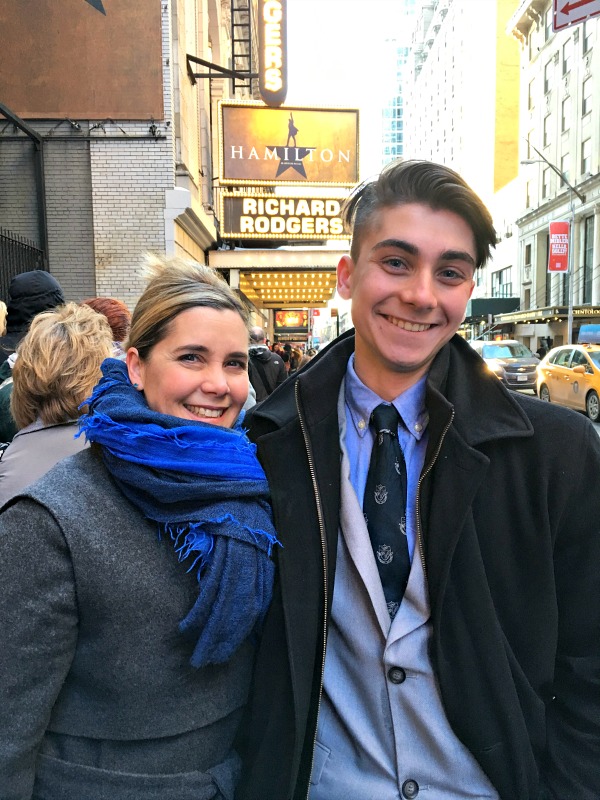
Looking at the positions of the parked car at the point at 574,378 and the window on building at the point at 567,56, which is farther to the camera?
the window on building at the point at 567,56

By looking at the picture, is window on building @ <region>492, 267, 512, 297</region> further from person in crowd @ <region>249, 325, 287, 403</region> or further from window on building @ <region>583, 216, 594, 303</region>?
person in crowd @ <region>249, 325, 287, 403</region>

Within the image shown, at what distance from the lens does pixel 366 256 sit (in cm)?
184

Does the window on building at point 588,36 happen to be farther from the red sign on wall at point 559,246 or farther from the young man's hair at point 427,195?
the young man's hair at point 427,195

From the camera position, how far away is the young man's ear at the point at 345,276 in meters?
2.00

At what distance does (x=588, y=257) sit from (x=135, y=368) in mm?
42475

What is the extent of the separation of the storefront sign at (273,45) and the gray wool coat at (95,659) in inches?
544

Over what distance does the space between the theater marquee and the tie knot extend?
12403mm

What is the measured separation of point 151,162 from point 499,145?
183 ft

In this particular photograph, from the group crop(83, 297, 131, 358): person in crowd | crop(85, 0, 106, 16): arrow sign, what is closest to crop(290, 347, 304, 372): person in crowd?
crop(85, 0, 106, 16): arrow sign

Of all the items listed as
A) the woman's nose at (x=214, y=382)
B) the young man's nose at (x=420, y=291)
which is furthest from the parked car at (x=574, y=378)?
the woman's nose at (x=214, y=382)

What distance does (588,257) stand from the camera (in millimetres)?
38781

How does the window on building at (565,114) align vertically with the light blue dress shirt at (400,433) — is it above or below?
above

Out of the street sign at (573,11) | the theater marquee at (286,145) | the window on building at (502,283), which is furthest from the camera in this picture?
the window on building at (502,283)

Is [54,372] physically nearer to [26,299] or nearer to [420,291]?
[420,291]
